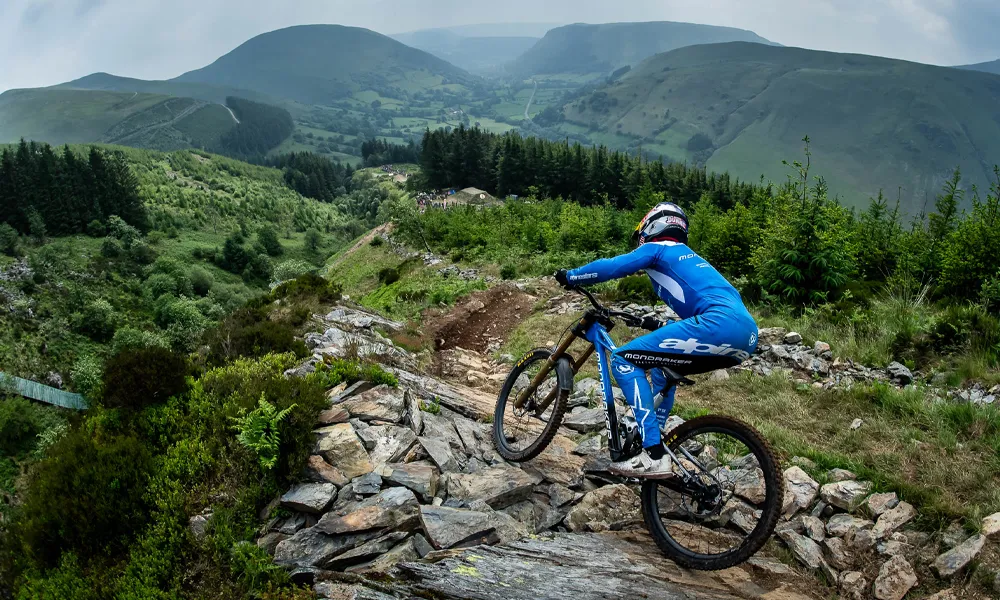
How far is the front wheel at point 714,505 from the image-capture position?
172 inches

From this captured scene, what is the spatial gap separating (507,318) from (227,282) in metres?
98.7

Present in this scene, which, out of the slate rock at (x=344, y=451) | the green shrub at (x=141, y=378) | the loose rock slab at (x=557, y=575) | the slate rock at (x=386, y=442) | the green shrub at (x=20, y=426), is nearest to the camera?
the loose rock slab at (x=557, y=575)

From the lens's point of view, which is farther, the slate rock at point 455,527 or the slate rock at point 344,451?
the slate rock at point 344,451

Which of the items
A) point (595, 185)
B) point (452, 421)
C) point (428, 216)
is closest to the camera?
point (452, 421)

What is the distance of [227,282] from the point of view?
102188 mm

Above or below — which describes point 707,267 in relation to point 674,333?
above

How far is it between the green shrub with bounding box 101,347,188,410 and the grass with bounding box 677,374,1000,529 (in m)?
7.94

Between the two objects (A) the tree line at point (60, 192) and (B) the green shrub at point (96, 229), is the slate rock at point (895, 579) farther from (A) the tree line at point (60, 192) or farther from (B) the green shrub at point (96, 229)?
(B) the green shrub at point (96, 229)

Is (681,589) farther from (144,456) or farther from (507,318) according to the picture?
(507,318)

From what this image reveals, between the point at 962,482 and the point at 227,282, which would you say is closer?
the point at 962,482

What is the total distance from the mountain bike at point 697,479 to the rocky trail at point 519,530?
0.14 meters

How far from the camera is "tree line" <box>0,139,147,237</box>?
3531 inches

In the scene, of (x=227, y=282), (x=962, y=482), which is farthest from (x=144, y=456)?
(x=227, y=282)

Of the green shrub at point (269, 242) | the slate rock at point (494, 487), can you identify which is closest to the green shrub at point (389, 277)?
the slate rock at point (494, 487)
